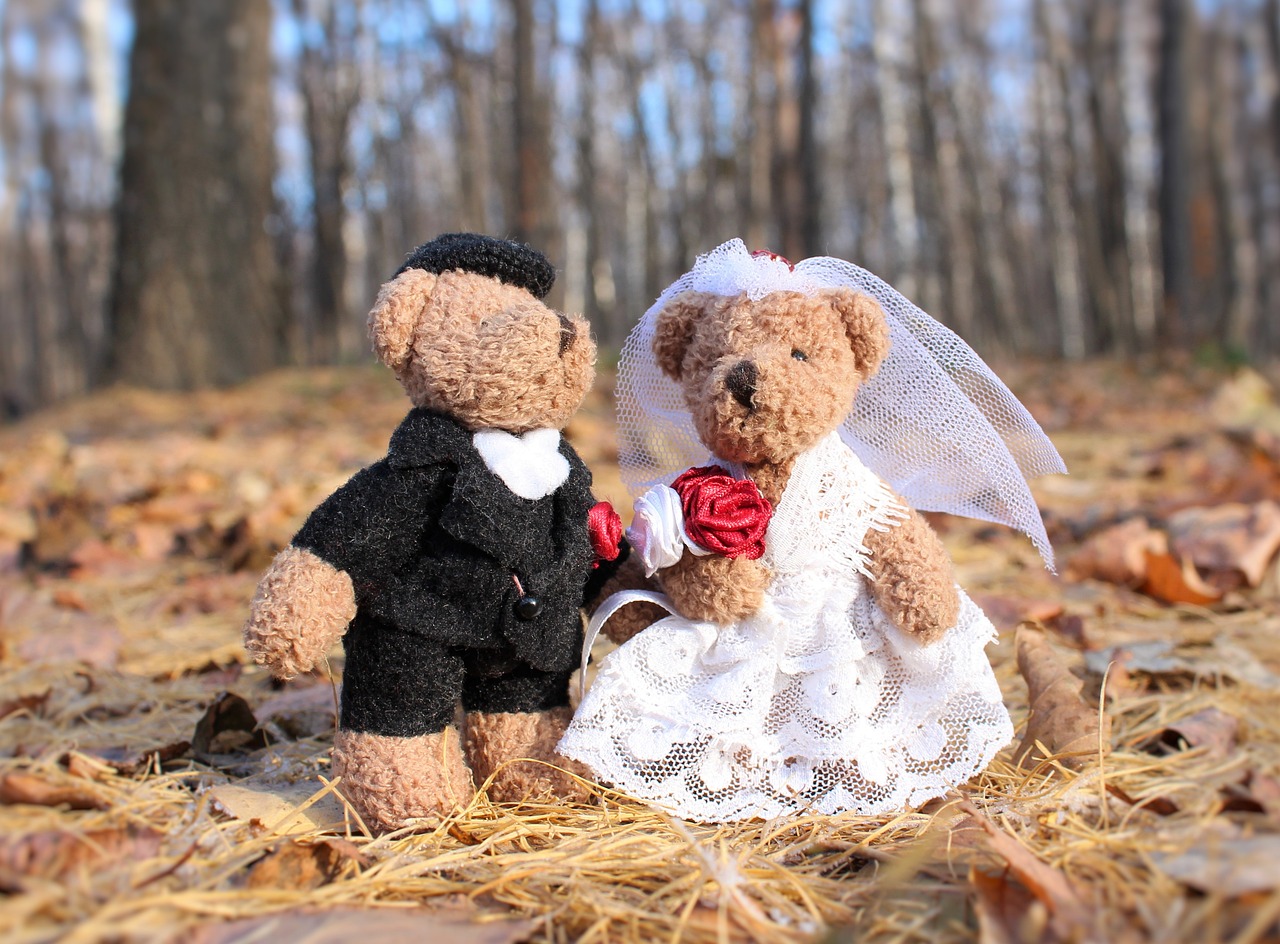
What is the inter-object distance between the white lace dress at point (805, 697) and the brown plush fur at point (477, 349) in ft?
1.36

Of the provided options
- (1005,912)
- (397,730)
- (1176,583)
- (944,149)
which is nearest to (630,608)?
(397,730)

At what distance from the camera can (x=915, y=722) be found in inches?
61.2

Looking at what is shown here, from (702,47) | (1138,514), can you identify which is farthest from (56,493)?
(702,47)

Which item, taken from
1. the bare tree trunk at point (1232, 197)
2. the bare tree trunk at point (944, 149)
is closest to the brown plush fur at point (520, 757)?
the bare tree trunk at point (1232, 197)

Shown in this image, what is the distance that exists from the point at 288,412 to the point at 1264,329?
71.9 ft

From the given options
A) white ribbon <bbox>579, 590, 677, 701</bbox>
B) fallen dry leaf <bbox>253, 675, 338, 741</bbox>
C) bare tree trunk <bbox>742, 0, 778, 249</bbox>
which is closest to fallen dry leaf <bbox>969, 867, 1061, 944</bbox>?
white ribbon <bbox>579, 590, 677, 701</bbox>

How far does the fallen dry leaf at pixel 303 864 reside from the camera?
116cm

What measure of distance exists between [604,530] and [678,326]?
373mm

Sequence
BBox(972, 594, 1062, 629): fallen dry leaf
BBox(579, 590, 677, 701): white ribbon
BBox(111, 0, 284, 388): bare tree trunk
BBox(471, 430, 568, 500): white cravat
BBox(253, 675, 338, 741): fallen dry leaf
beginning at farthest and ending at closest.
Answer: BBox(111, 0, 284, 388): bare tree trunk → BBox(972, 594, 1062, 629): fallen dry leaf → BBox(253, 675, 338, 741): fallen dry leaf → BBox(579, 590, 677, 701): white ribbon → BBox(471, 430, 568, 500): white cravat

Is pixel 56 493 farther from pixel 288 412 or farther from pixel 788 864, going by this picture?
pixel 788 864

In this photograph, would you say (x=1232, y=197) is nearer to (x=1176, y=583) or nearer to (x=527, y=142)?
(x=527, y=142)

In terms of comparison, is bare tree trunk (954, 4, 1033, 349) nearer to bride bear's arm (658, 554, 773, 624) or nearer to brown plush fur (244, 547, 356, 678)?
bride bear's arm (658, 554, 773, 624)

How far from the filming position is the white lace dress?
150cm

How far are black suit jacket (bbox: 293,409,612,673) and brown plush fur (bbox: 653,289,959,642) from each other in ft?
0.79
